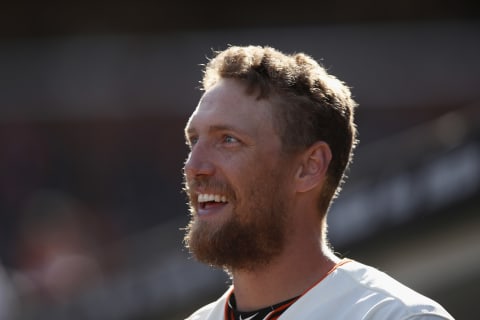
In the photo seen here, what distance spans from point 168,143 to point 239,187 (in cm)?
1076

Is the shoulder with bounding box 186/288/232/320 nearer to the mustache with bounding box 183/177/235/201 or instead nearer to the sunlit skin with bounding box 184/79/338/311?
the sunlit skin with bounding box 184/79/338/311

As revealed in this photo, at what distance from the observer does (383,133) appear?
13.3m

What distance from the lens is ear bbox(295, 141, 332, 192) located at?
3098mm

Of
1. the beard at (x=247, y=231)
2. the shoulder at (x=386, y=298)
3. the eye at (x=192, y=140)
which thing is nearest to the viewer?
the shoulder at (x=386, y=298)

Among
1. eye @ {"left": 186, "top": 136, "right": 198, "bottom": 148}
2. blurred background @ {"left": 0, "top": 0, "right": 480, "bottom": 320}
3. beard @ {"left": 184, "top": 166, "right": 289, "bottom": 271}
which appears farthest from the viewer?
blurred background @ {"left": 0, "top": 0, "right": 480, "bottom": 320}

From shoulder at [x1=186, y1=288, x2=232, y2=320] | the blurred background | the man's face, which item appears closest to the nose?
the man's face

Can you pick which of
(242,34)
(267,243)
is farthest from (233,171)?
(242,34)

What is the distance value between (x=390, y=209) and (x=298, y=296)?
6411 mm

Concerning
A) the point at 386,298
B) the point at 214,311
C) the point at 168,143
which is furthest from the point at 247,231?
the point at 168,143

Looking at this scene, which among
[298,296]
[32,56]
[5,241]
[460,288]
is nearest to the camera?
[298,296]

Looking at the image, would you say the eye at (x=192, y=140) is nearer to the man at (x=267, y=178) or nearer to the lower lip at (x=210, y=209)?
the man at (x=267, y=178)

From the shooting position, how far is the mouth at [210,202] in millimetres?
3045

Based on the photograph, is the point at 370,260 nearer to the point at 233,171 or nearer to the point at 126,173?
the point at 126,173

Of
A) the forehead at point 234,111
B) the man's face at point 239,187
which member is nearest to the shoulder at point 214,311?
the man's face at point 239,187
